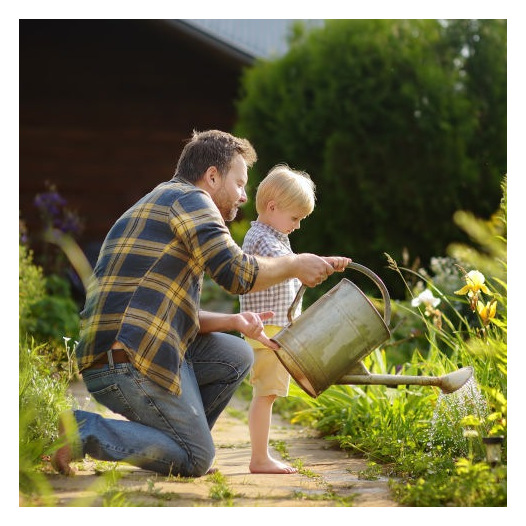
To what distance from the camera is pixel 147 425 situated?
2840 mm

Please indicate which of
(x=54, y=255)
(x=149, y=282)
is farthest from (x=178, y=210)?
(x=54, y=255)

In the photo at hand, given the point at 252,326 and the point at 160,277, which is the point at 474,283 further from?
the point at 160,277

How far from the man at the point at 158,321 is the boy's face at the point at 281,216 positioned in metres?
0.49

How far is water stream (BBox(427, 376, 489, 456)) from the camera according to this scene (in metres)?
2.97

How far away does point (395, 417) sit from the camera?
348 centimetres

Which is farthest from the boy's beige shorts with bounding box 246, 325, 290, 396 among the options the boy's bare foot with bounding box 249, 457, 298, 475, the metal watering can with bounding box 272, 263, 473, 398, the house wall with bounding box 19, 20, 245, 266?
the house wall with bounding box 19, 20, 245, 266

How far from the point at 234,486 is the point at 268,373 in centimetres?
52

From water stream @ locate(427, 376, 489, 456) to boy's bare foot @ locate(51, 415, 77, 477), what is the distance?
1.28 meters

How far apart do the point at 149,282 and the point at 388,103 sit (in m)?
3.70

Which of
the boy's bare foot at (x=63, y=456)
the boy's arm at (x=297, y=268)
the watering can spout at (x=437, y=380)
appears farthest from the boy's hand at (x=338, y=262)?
the boy's bare foot at (x=63, y=456)

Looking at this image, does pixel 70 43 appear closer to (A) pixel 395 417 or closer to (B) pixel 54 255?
(B) pixel 54 255

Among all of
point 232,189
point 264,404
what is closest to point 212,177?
point 232,189
